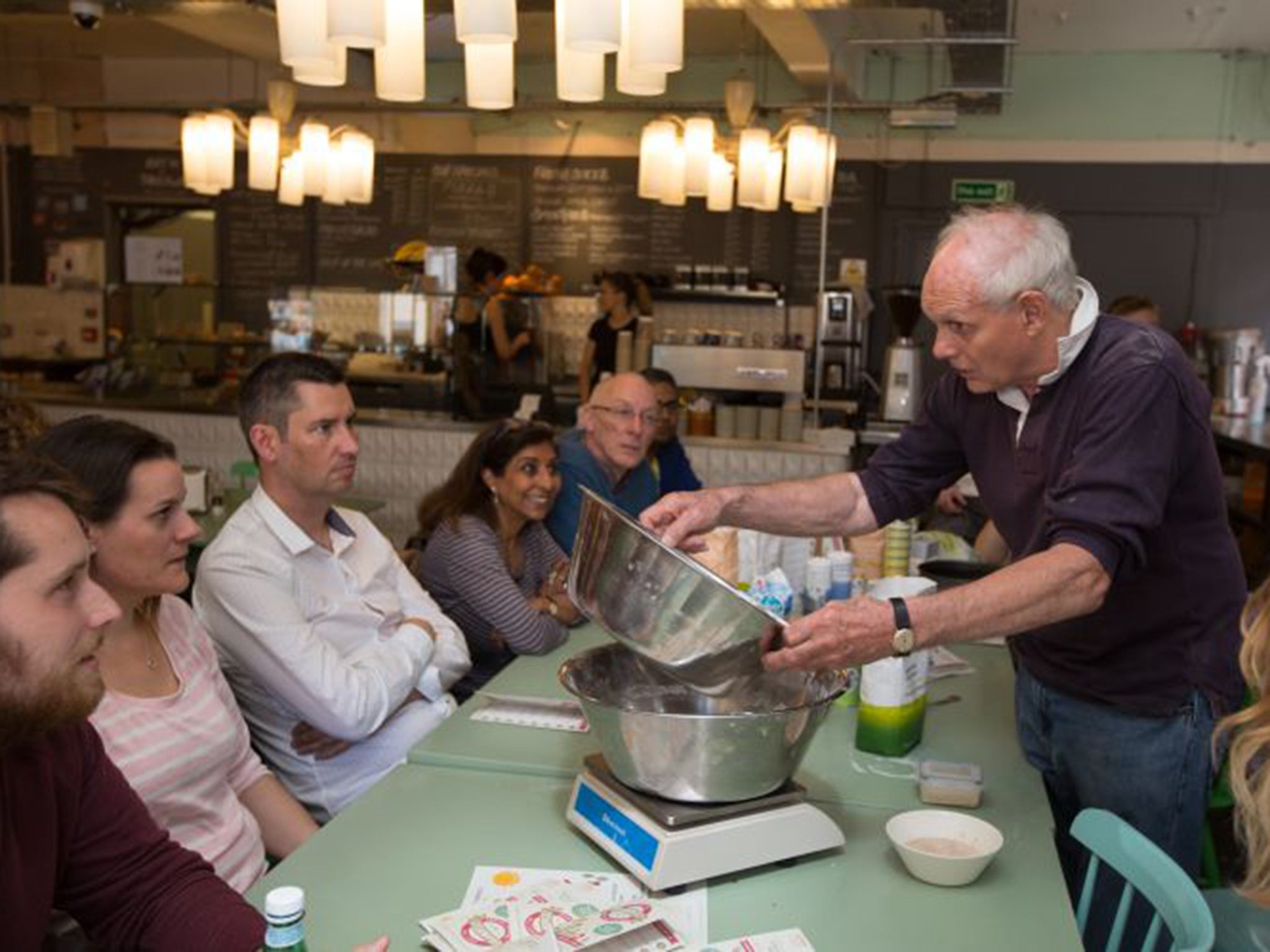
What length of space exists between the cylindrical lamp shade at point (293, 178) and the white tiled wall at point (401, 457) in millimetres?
1280

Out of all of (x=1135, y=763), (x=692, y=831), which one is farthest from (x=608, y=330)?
(x=692, y=831)

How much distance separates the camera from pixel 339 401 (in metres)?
2.88

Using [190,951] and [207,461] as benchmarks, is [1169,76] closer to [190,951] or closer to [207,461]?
[207,461]

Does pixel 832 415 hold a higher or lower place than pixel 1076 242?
lower

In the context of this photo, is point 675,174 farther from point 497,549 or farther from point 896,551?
point 896,551

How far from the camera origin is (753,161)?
245 inches

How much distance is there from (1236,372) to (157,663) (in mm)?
7054

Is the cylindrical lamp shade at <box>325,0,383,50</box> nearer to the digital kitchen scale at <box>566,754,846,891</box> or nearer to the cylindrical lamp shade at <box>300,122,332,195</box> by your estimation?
the digital kitchen scale at <box>566,754,846,891</box>

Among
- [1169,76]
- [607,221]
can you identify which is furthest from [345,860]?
[1169,76]

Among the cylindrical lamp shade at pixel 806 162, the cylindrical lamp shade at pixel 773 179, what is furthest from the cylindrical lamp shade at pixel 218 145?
the cylindrical lamp shade at pixel 806 162

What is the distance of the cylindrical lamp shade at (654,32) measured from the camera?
3012 mm

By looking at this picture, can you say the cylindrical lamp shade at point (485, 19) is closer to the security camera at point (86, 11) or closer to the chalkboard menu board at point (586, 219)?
the security camera at point (86, 11)

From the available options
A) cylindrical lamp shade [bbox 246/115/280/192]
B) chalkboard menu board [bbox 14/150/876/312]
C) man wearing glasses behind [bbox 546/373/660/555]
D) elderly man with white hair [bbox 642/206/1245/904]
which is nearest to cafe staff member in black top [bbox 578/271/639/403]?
chalkboard menu board [bbox 14/150/876/312]

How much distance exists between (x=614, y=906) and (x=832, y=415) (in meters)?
5.86
